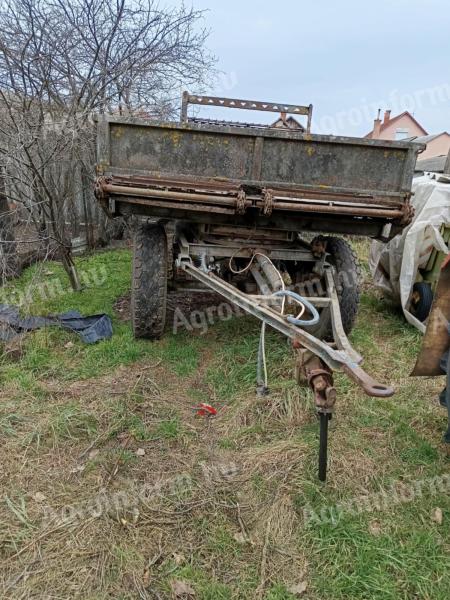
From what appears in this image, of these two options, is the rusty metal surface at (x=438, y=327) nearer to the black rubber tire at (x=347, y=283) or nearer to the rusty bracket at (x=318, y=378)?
the rusty bracket at (x=318, y=378)

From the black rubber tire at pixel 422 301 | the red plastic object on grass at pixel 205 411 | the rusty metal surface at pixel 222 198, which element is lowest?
the red plastic object on grass at pixel 205 411

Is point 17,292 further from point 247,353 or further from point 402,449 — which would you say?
point 402,449

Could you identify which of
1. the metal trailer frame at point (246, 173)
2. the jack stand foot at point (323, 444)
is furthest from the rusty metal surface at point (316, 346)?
the metal trailer frame at point (246, 173)

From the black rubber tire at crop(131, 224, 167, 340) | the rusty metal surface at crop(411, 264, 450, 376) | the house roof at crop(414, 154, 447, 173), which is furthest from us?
the house roof at crop(414, 154, 447, 173)

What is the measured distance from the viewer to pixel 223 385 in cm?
346

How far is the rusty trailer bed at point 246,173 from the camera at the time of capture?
3.17 m

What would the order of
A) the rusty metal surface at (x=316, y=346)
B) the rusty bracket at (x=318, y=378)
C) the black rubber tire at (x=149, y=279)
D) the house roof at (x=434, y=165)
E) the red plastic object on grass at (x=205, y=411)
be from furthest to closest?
the house roof at (x=434, y=165)
the black rubber tire at (x=149, y=279)
the red plastic object on grass at (x=205, y=411)
the rusty bracket at (x=318, y=378)
the rusty metal surface at (x=316, y=346)

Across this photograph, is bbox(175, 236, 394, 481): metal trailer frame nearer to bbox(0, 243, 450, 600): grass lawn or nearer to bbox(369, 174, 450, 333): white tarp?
bbox(0, 243, 450, 600): grass lawn

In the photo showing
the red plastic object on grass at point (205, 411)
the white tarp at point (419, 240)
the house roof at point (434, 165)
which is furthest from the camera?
the house roof at point (434, 165)

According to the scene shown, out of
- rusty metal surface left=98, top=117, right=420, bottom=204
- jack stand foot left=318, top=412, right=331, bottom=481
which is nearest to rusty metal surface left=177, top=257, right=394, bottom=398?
jack stand foot left=318, top=412, right=331, bottom=481

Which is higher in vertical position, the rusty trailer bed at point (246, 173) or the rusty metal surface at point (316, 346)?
the rusty trailer bed at point (246, 173)

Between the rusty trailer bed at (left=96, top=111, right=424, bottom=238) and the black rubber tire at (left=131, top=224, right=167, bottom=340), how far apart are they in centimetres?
41

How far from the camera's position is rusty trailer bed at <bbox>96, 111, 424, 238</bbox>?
3.17 m

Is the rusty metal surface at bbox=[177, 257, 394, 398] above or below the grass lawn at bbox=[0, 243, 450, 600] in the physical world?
above
